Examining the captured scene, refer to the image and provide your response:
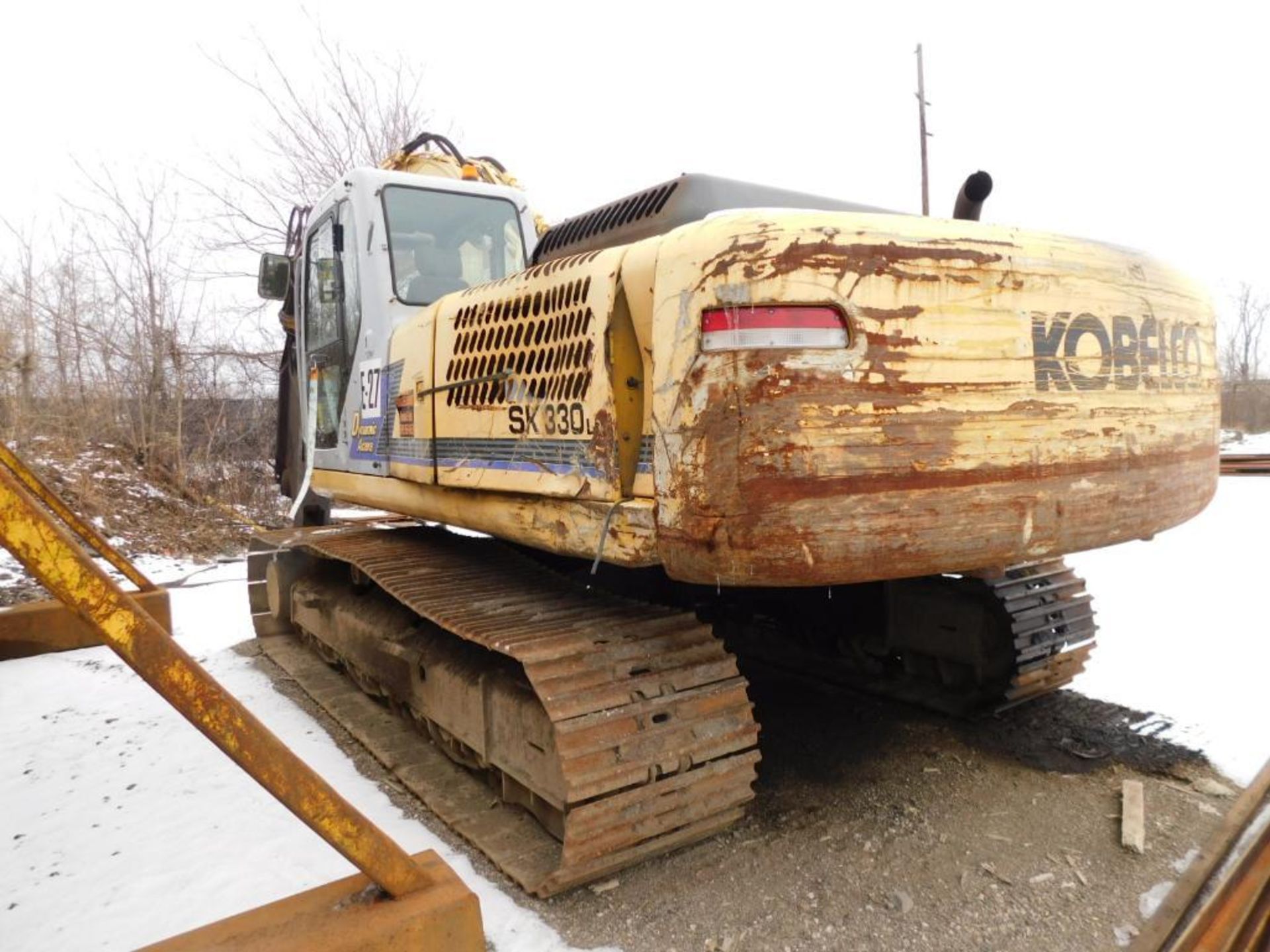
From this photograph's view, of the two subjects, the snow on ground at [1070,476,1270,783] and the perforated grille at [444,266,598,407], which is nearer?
the perforated grille at [444,266,598,407]

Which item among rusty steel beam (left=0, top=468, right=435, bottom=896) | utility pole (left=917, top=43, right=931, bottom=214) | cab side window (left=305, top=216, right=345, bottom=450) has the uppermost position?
utility pole (left=917, top=43, right=931, bottom=214)

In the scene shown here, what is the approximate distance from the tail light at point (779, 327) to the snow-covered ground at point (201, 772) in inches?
63.6

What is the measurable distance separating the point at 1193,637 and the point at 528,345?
14.6 feet

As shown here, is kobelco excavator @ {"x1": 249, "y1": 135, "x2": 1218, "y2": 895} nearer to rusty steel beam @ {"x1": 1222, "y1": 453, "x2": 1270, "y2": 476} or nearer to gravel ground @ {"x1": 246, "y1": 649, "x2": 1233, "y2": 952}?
gravel ground @ {"x1": 246, "y1": 649, "x2": 1233, "y2": 952}

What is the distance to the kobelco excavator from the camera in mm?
1817

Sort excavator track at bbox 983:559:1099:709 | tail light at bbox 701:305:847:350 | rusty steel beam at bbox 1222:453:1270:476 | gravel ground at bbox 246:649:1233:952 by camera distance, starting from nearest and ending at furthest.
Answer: tail light at bbox 701:305:847:350
gravel ground at bbox 246:649:1233:952
excavator track at bbox 983:559:1099:709
rusty steel beam at bbox 1222:453:1270:476

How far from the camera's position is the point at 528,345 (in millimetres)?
2502

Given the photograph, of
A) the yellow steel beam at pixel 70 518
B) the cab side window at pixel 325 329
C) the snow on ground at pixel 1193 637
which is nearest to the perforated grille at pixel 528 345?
the yellow steel beam at pixel 70 518

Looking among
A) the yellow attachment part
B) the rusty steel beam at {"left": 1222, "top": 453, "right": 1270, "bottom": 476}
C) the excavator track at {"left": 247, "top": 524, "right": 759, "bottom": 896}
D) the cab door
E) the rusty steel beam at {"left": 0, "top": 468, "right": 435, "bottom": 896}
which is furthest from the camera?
the rusty steel beam at {"left": 1222, "top": 453, "right": 1270, "bottom": 476}

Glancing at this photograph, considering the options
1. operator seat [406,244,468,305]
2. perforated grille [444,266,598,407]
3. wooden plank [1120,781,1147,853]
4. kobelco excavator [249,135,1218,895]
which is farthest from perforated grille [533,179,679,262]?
wooden plank [1120,781,1147,853]

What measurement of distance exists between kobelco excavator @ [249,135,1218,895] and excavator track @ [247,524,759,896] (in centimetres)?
1

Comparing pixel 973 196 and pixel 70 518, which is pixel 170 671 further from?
pixel 70 518

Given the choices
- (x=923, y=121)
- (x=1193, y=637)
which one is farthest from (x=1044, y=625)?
(x=923, y=121)

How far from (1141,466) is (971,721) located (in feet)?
5.97
